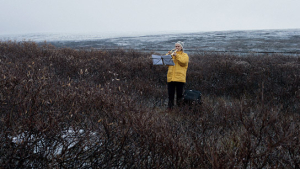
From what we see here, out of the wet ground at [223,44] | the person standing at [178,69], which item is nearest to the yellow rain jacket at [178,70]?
the person standing at [178,69]

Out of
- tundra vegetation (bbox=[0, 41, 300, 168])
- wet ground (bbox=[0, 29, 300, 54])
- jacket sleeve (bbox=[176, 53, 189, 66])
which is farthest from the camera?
wet ground (bbox=[0, 29, 300, 54])

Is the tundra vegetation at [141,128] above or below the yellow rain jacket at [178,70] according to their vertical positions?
below

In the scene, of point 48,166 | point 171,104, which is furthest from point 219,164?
point 171,104

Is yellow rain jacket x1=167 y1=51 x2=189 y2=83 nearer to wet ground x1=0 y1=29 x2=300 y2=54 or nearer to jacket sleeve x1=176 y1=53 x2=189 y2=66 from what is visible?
jacket sleeve x1=176 y1=53 x2=189 y2=66

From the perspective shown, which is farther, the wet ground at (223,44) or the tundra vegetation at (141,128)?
the wet ground at (223,44)

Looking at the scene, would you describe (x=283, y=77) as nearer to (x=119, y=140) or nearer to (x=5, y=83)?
(x=119, y=140)

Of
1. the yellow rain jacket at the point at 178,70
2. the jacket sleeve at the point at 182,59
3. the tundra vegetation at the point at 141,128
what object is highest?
the jacket sleeve at the point at 182,59

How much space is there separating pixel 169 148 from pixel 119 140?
57cm

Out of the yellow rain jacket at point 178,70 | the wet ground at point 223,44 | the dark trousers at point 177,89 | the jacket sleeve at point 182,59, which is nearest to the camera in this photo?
the jacket sleeve at point 182,59

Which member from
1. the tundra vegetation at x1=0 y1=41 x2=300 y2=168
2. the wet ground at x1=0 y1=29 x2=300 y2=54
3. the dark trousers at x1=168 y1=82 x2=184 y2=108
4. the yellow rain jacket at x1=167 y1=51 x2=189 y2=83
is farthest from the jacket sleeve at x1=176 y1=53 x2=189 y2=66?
the wet ground at x1=0 y1=29 x2=300 y2=54

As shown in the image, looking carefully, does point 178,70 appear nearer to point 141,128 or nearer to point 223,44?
point 141,128

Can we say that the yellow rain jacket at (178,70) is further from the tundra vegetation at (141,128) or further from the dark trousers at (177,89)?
Answer: the tundra vegetation at (141,128)

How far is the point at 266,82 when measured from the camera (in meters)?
6.12

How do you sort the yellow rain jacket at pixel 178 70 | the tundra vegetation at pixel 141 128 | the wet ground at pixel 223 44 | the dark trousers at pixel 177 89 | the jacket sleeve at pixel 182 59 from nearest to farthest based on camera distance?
the tundra vegetation at pixel 141 128, the jacket sleeve at pixel 182 59, the yellow rain jacket at pixel 178 70, the dark trousers at pixel 177 89, the wet ground at pixel 223 44
